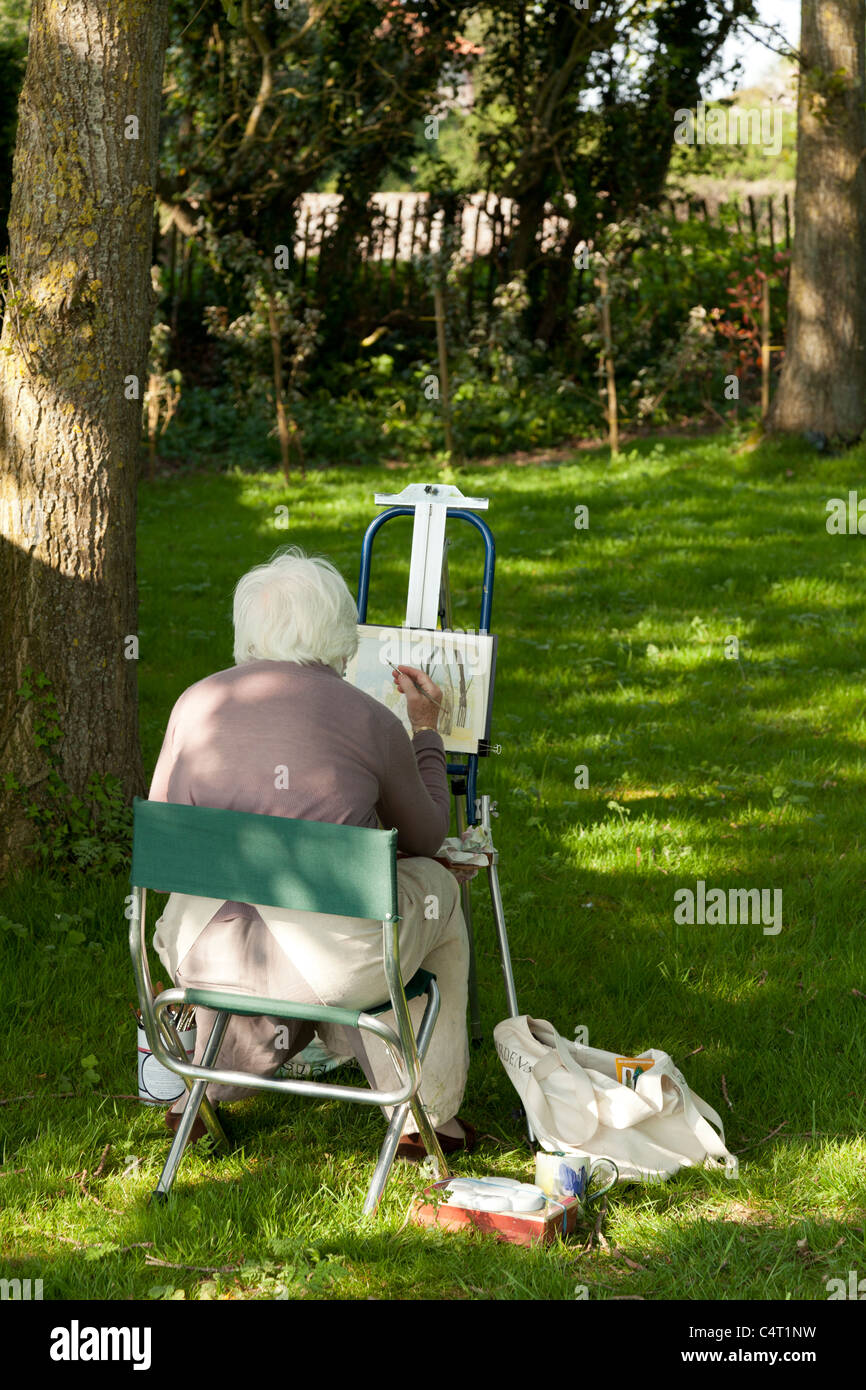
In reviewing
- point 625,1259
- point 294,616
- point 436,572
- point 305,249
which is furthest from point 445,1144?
point 305,249

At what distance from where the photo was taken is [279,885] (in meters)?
2.70

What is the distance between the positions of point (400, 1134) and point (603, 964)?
Result: 1.45 metres

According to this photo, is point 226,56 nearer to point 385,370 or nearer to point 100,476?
point 385,370

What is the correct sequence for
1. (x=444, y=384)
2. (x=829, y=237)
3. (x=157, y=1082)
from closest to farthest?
(x=157, y=1082), (x=829, y=237), (x=444, y=384)

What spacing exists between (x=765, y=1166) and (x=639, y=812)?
2350mm

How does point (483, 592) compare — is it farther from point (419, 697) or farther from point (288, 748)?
point (288, 748)

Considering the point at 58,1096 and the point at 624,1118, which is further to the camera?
the point at 58,1096

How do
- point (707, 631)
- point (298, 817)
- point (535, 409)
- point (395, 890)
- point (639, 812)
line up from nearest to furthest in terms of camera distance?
point (395, 890) → point (298, 817) → point (639, 812) → point (707, 631) → point (535, 409)

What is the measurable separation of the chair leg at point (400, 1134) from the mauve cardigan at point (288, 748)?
1.53ft

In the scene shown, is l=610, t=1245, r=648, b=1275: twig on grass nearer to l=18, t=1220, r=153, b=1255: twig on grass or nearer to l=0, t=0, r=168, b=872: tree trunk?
l=18, t=1220, r=153, b=1255: twig on grass

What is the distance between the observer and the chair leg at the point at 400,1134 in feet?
9.57

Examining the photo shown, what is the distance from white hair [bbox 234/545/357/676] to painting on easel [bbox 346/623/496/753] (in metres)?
0.69

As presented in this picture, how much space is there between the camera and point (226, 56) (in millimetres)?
13820
